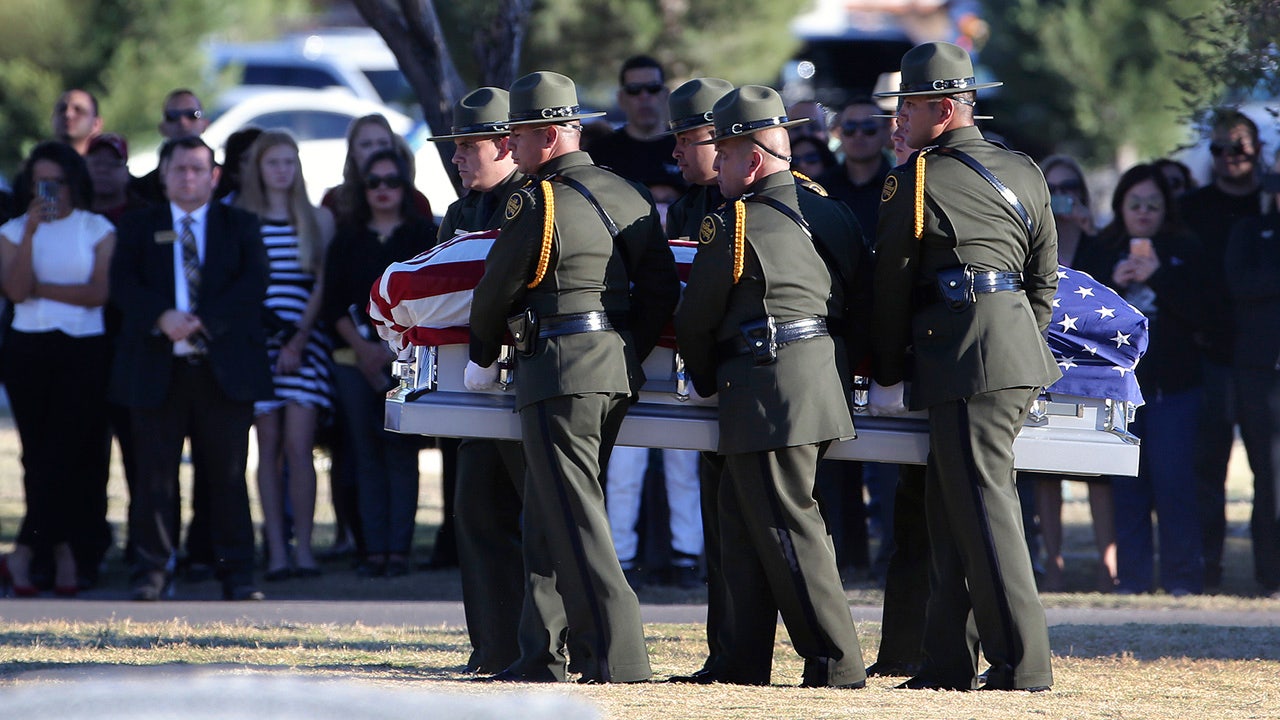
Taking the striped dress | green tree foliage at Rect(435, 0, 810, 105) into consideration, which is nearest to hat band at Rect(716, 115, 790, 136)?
the striped dress

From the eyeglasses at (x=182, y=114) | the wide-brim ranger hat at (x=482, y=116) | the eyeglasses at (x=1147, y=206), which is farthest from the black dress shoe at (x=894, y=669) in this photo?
the eyeglasses at (x=182, y=114)

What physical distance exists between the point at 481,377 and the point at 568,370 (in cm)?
44

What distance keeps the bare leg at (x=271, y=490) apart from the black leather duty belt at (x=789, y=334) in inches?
169

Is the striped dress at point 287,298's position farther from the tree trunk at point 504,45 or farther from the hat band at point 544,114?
→ the hat band at point 544,114

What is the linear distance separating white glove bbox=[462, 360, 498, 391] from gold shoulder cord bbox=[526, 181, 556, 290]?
0.40 m

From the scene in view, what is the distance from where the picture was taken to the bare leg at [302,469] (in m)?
9.71

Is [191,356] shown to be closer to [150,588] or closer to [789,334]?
[150,588]

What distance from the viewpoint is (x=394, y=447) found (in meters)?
9.70

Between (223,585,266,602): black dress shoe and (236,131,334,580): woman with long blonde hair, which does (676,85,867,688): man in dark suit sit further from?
(236,131,334,580): woman with long blonde hair

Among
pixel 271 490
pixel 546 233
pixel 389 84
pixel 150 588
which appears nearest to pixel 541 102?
pixel 546 233

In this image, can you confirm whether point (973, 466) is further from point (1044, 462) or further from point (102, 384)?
point (102, 384)

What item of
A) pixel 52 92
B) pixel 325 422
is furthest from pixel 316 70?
pixel 325 422

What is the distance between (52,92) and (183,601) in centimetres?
1216

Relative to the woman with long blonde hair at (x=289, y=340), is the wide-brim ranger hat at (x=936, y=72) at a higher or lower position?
higher
